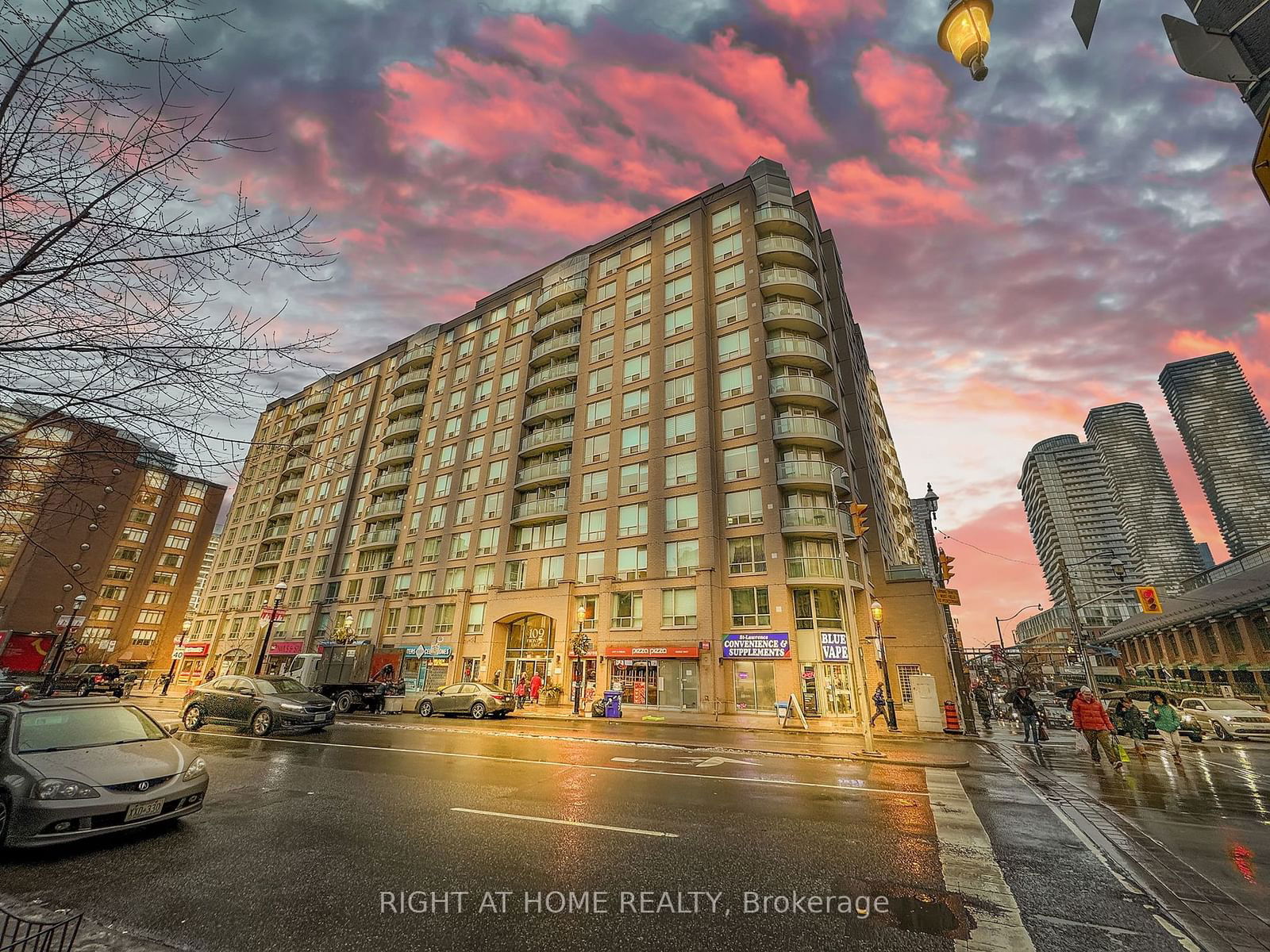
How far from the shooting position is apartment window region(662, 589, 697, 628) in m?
→ 28.9

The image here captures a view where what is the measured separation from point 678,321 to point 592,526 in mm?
15901

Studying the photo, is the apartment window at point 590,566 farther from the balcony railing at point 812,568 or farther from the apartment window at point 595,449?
the balcony railing at point 812,568

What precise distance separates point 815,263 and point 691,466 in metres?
18.4

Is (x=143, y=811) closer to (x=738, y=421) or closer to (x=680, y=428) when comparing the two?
(x=680, y=428)

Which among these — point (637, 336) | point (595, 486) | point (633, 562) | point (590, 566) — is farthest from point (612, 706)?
point (637, 336)

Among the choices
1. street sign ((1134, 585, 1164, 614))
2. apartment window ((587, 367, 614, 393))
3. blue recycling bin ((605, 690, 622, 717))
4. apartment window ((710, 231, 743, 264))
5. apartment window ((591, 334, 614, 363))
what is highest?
apartment window ((710, 231, 743, 264))

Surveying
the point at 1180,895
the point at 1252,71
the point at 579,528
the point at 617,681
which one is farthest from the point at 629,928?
the point at 579,528

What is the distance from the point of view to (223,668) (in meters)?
50.8

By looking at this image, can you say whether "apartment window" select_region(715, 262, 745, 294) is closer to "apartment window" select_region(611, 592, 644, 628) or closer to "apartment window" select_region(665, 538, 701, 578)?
"apartment window" select_region(665, 538, 701, 578)

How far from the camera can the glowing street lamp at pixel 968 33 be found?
5129mm

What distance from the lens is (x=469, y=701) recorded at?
22.1 metres

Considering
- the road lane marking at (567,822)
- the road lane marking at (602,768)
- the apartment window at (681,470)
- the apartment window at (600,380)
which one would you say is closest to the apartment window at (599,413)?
the apartment window at (600,380)

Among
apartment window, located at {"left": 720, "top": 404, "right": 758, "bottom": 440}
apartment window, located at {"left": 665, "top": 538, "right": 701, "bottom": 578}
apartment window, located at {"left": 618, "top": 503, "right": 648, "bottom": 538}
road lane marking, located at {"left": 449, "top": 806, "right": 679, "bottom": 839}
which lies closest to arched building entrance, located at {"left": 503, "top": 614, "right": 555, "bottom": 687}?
apartment window, located at {"left": 618, "top": 503, "right": 648, "bottom": 538}

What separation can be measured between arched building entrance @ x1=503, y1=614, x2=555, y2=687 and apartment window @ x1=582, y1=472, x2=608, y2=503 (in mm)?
8581
